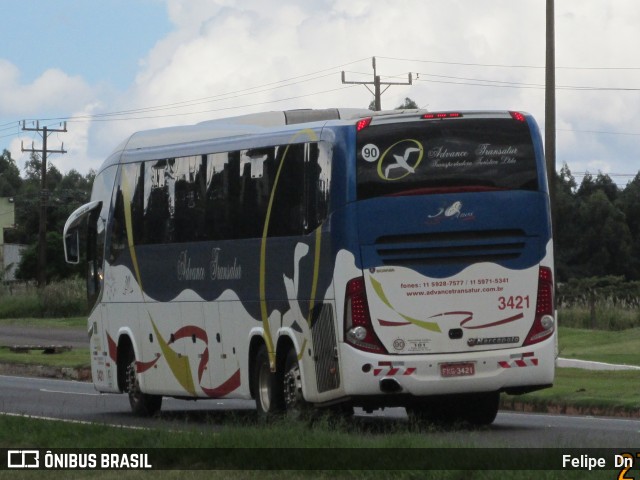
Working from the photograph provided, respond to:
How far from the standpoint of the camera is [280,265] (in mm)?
17828

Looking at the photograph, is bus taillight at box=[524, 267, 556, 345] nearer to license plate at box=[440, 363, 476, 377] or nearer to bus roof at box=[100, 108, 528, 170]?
license plate at box=[440, 363, 476, 377]

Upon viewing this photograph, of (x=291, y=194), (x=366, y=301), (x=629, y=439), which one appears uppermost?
(x=291, y=194)

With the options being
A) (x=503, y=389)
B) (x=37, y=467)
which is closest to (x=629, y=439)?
(x=503, y=389)

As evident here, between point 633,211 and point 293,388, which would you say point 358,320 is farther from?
point 633,211

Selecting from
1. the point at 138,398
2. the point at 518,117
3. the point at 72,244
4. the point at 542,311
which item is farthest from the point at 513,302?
the point at 72,244

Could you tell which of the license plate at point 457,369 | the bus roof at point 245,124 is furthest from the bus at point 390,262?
the bus roof at point 245,124

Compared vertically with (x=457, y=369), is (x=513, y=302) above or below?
above

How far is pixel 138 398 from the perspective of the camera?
22.0 meters

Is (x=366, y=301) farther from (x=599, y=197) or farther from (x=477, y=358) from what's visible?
(x=599, y=197)

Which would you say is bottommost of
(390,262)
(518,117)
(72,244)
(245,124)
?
(390,262)

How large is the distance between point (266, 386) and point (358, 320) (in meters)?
2.43

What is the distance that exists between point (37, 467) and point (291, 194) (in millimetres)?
5526

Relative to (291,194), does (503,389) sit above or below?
below

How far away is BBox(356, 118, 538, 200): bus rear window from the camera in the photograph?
16625 mm
